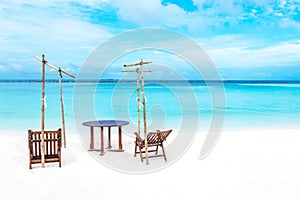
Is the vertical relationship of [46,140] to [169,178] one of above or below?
above

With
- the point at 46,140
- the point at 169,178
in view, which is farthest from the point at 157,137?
the point at 46,140

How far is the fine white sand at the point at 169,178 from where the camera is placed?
4605 millimetres

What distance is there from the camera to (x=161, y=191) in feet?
15.5

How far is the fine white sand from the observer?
461 cm

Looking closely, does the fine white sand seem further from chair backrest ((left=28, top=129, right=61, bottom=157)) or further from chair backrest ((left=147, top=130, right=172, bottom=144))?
chair backrest ((left=147, top=130, right=172, bottom=144))

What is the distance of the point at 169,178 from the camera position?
534 cm

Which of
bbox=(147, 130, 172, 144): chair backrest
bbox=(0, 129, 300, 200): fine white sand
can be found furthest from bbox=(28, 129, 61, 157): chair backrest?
bbox=(147, 130, 172, 144): chair backrest

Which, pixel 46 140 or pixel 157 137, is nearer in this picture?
pixel 46 140

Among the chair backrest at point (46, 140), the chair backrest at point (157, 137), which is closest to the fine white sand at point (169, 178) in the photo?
the chair backrest at point (46, 140)

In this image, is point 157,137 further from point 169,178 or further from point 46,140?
point 46,140

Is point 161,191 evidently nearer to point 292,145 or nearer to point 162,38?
point 292,145

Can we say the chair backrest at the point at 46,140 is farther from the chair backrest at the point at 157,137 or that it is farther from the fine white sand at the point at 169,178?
the chair backrest at the point at 157,137

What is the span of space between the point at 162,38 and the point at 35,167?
6.17 meters

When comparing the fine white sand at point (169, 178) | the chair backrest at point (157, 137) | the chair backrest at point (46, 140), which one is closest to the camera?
the fine white sand at point (169, 178)
